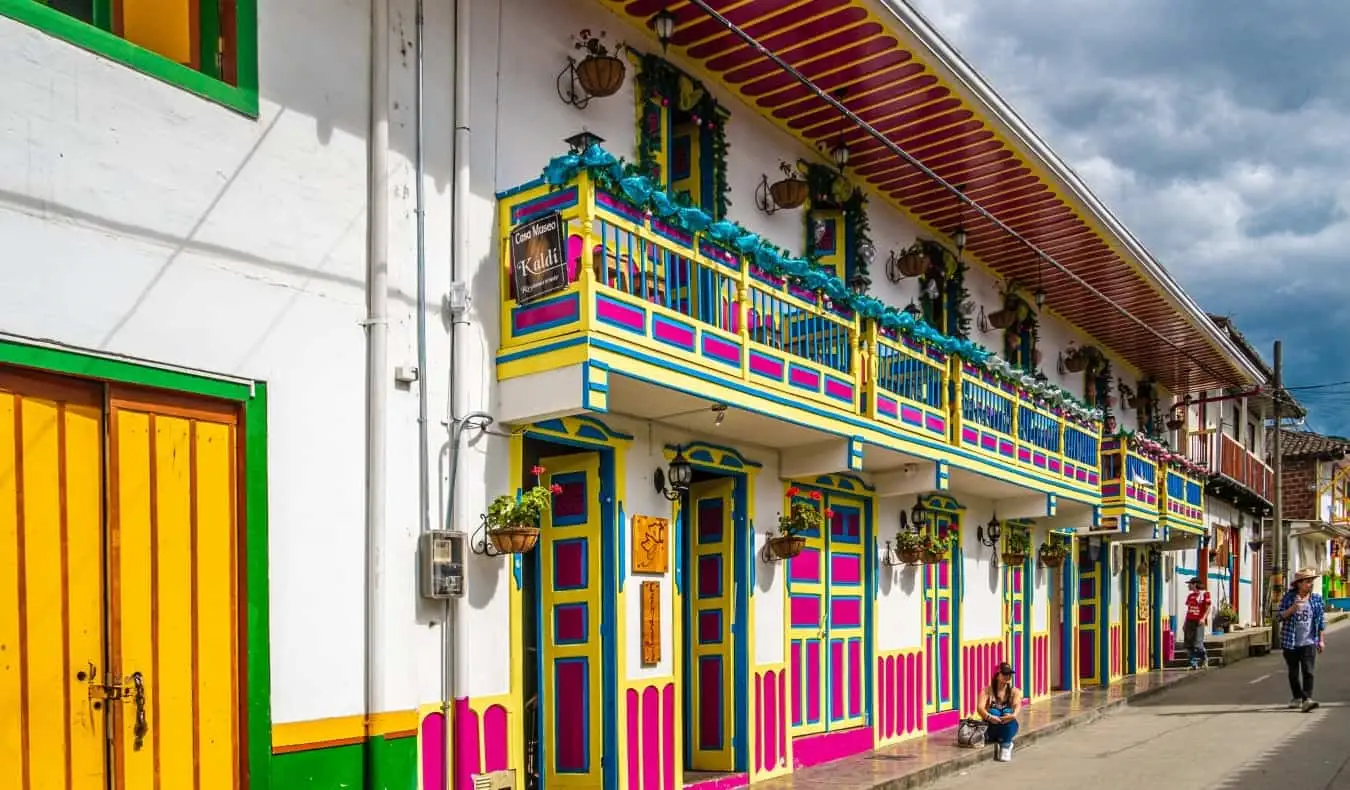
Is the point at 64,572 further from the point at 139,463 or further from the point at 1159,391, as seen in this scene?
the point at 1159,391

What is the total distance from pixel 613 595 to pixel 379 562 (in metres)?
2.49

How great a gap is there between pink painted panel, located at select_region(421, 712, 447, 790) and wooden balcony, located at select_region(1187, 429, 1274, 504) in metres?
24.3

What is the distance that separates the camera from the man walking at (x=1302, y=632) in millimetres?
17281

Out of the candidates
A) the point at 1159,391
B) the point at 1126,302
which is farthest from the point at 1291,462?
the point at 1126,302

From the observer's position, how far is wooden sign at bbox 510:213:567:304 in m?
8.95

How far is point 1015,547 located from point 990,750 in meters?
4.63

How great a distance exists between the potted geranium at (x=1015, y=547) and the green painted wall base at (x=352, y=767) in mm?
12080

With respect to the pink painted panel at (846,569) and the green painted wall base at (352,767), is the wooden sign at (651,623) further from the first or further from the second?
the pink painted panel at (846,569)

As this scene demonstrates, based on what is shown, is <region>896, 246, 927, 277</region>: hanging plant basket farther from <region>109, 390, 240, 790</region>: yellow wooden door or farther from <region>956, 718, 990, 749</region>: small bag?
<region>109, 390, 240, 790</region>: yellow wooden door

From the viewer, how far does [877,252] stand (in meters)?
15.6

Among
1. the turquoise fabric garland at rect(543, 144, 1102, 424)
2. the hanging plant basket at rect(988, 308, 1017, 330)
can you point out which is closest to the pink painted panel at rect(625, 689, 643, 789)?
the turquoise fabric garland at rect(543, 144, 1102, 424)

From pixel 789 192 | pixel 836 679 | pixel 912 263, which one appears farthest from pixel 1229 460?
pixel 789 192

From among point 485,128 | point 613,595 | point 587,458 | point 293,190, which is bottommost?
point 613,595

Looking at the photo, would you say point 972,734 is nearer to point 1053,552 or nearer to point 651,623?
point 651,623
